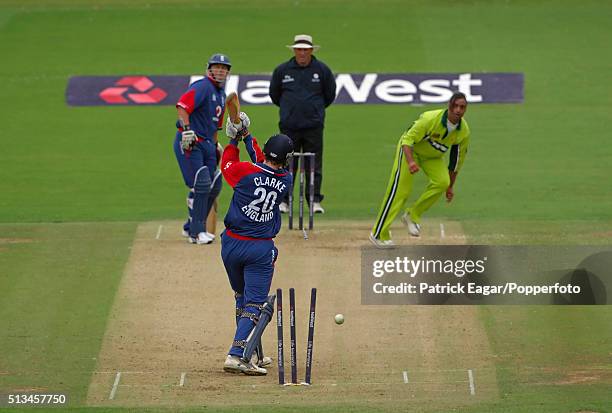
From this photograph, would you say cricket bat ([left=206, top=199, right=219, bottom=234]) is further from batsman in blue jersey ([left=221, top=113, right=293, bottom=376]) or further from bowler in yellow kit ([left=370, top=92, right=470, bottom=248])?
batsman in blue jersey ([left=221, top=113, right=293, bottom=376])

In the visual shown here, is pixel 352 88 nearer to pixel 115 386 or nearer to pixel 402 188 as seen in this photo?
pixel 402 188

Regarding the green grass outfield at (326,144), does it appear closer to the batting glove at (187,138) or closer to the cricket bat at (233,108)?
the batting glove at (187,138)

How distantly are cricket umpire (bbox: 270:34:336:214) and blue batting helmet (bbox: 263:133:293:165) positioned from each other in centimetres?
517

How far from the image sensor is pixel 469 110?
70.2 feet

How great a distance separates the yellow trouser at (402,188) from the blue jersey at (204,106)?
2143mm

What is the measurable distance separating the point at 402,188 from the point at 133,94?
8.38m

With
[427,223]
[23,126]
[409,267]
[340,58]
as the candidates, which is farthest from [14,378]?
[340,58]

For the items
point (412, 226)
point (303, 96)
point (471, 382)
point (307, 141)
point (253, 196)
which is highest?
point (303, 96)

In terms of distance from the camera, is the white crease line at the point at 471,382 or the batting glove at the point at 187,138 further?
the batting glove at the point at 187,138

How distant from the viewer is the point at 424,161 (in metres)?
15.3

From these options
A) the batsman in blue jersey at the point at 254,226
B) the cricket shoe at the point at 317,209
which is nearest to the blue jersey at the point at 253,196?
the batsman in blue jersey at the point at 254,226

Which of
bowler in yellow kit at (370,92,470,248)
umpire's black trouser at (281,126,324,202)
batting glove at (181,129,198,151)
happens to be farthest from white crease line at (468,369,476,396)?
umpire's black trouser at (281,126,324,202)

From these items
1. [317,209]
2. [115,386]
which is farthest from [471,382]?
[317,209]

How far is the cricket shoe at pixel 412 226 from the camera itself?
1542cm
